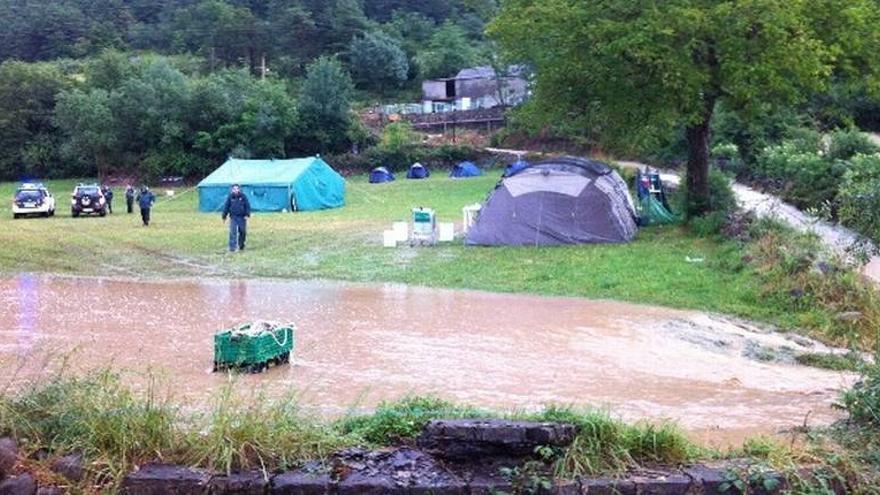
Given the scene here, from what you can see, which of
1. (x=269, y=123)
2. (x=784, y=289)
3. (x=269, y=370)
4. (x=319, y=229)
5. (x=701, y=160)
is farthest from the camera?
(x=269, y=123)

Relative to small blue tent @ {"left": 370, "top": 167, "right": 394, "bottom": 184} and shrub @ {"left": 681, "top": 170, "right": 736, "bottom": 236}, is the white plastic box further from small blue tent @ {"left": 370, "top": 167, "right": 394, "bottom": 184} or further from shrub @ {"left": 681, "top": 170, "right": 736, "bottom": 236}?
small blue tent @ {"left": 370, "top": 167, "right": 394, "bottom": 184}

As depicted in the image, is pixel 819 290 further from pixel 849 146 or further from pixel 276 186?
pixel 276 186

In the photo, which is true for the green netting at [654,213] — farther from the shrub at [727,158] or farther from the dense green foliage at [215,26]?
the dense green foliage at [215,26]

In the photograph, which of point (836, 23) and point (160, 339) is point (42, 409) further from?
point (836, 23)

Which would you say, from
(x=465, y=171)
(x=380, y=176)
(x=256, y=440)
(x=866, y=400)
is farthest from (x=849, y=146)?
(x=380, y=176)

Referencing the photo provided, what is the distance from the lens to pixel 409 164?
56281 mm

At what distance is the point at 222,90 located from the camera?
55531mm

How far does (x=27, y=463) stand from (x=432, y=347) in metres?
6.67

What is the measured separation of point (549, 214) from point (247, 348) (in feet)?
41.0

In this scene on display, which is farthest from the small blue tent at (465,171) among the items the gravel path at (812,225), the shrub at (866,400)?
the shrub at (866,400)

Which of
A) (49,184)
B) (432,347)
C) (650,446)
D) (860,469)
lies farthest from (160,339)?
(49,184)

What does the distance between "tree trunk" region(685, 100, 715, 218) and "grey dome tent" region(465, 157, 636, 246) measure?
7.26 feet

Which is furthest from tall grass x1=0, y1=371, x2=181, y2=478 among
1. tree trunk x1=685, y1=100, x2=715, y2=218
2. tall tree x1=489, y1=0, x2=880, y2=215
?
tree trunk x1=685, y1=100, x2=715, y2=218

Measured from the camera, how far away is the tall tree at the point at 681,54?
1956 centimetres
